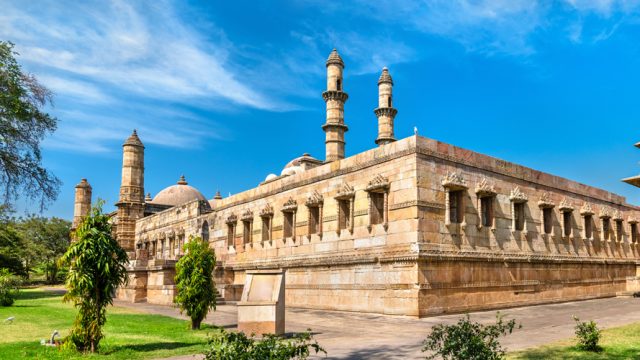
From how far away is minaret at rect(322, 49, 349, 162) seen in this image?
31781mm

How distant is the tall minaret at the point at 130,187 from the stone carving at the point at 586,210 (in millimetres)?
26480

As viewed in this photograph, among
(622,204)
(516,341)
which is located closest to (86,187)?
(622,204)

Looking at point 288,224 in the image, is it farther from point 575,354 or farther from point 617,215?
point 617,215

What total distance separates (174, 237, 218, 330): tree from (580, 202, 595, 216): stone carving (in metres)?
17.5

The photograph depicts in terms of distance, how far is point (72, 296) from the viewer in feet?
33.3

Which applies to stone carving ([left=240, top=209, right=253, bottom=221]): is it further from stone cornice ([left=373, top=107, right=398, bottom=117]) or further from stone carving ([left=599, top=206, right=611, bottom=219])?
stone carving ([left=599, top=206, right=611, bottom=219])

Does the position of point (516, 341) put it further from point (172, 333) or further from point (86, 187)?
point (86, 187)

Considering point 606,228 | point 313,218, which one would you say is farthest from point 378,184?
point 606,228

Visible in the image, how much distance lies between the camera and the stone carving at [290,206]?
72.5ft

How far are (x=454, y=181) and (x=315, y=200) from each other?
19.0ft

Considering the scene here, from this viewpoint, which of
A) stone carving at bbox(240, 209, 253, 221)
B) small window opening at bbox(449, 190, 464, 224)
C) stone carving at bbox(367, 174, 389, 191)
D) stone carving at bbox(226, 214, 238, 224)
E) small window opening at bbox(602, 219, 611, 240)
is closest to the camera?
stone carving at bbox(367, 174, 389, 191)

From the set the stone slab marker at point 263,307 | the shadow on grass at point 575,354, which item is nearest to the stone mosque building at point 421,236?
the stone slab marker at point 263,307

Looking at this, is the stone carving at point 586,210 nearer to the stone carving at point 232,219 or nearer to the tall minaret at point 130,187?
the stone carving at point 232,219

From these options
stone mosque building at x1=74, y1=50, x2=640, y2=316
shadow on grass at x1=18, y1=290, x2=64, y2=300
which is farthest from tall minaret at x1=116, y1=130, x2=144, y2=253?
stone mosque building at x1=74, y1=50, x2=640, y2=316
